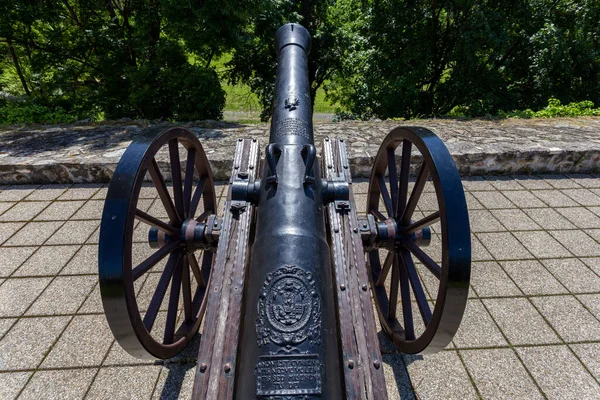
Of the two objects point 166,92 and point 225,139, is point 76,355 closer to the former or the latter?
point 225,139

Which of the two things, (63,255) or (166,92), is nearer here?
(63,255)

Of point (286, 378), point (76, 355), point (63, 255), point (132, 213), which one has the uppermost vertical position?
point (132, 213)

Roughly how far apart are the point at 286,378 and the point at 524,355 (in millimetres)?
1803

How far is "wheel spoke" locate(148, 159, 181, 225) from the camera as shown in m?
1.86

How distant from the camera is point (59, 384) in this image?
6.39 feet

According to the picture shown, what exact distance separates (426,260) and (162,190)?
146 centimetres

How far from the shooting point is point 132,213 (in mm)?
1418

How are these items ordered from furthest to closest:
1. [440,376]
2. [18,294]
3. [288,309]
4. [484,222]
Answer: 1. [484,222]
2. [18,294]
3. [440,376]
4. [288,309]

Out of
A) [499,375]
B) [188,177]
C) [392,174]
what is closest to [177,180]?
[188,177]

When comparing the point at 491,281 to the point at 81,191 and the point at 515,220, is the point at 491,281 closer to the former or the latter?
the point at 515,220

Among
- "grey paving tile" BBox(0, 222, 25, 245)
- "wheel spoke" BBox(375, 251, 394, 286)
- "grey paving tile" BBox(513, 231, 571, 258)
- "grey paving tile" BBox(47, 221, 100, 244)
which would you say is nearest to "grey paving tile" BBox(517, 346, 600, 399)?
"wheel spoke" BBox(375, 251, 394, 286)

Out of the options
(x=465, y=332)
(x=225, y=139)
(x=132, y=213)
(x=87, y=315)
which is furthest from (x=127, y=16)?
(x=465, y=332)

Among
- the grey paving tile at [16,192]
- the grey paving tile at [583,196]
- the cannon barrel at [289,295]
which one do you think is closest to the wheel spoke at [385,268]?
the cannon barrel at [289,295]

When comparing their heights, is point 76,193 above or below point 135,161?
below
